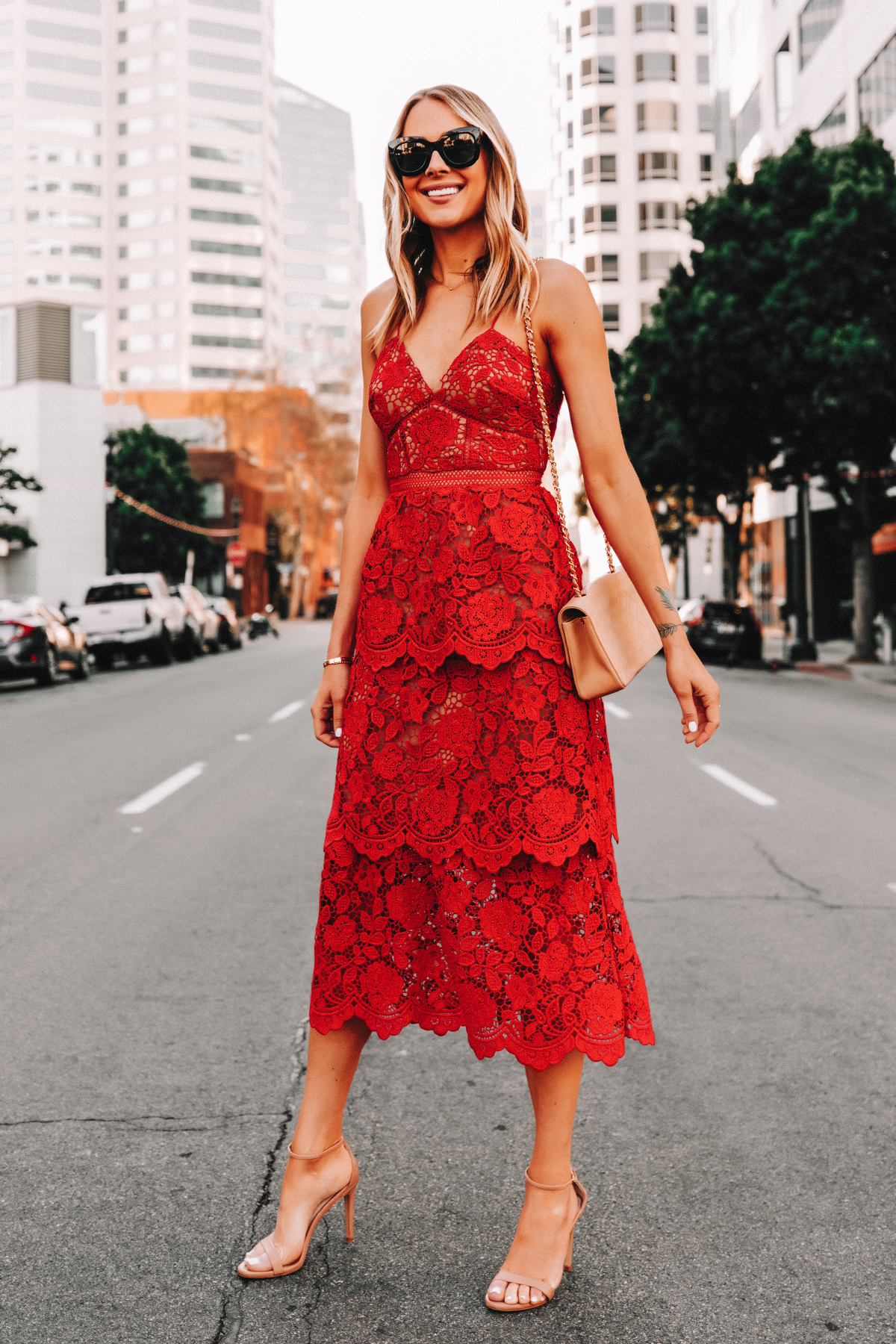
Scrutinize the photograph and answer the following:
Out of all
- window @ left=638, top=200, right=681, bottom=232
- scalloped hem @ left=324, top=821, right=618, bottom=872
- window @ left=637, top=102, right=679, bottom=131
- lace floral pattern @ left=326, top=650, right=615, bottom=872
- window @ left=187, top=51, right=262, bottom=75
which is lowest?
scalloped hem @ left=324, top=821, right=618, bottom=872

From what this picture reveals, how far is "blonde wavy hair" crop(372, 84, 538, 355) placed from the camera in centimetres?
251

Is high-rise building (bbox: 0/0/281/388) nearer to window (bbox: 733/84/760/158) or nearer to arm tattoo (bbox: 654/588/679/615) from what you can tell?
window (bbox: 733/84/760/158)

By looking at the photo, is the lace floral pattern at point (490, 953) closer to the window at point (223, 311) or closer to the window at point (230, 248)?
the window at point (223, 311)

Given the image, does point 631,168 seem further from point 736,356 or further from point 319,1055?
point 319,1055

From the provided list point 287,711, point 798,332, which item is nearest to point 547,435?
point 287,711

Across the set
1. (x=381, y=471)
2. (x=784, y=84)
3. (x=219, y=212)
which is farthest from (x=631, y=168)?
(x=381, y=471)

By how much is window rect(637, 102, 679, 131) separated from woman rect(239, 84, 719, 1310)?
86.4 meters

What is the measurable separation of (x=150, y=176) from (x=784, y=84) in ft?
305

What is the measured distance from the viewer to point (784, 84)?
39500 mm

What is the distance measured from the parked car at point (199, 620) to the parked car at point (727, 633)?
39.4ft

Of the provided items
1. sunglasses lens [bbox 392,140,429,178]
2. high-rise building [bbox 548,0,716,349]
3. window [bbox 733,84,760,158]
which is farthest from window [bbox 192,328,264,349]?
sunglasses lens [bbox 392,140,429,178]

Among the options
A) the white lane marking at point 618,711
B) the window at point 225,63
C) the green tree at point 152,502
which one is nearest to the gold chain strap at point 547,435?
the white lane marking at point 618,711

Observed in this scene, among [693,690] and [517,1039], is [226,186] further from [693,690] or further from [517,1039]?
[517,1039]

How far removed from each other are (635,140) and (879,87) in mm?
55410
